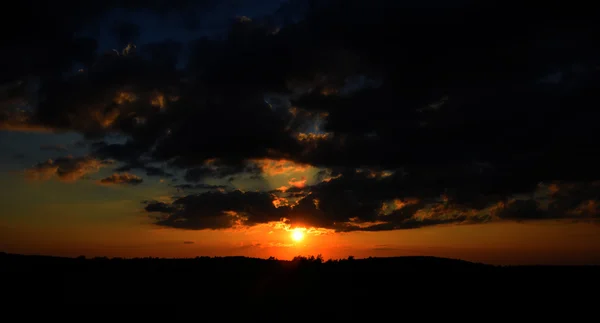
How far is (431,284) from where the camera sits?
105 feet

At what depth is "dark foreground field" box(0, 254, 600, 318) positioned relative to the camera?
28.8m

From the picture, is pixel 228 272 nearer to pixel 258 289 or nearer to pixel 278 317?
pixel 258 289

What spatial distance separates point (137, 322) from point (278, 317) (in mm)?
6489

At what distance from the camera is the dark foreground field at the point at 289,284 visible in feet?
94.6

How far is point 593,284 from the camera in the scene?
3284 cm

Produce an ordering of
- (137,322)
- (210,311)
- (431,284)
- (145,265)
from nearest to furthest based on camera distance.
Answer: (137,322)
(210,311)
(431,284)
(145,265)

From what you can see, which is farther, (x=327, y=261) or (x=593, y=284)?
(x=327, y=261)

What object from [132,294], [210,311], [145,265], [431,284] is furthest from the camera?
[145,265]

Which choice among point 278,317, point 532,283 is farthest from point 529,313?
point 278,317

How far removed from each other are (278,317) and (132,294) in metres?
8.53

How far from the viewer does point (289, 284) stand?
3162 cm

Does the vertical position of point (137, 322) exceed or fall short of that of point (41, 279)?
it falls short

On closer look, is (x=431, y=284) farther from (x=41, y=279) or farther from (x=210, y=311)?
(x=41, y=279)

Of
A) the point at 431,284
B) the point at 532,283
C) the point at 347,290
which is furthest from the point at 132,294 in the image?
the point at 532,283
